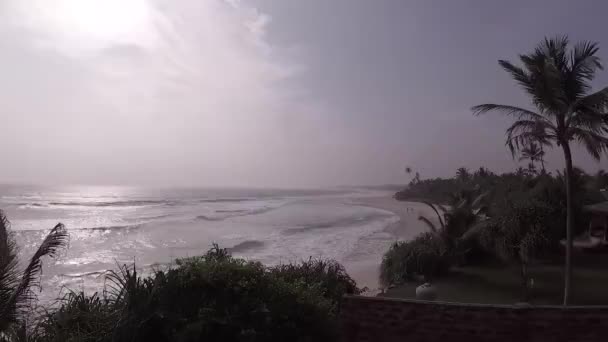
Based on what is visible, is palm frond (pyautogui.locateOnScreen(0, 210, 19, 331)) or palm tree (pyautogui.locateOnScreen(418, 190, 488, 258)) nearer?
palm frond (pyautogui.locateOnScreen(0, 210, 19, 331))

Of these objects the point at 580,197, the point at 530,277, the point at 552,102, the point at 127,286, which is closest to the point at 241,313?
the point at 127,286

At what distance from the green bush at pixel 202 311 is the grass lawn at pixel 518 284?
565 centimetres

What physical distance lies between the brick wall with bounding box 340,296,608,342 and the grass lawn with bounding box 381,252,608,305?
17.2 feet

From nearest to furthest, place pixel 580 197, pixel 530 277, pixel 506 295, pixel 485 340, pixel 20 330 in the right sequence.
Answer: pixel 485 340, pixel 20 330, pixel 506 295, pixel 530 277, pixel 580 197

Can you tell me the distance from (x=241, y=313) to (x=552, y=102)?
24.6 ft

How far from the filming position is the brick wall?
569 cm

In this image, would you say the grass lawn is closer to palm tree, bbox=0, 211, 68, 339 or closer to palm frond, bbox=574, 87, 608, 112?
palm frond, bbox=574, 87, 608, 112

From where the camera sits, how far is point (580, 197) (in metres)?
15.8

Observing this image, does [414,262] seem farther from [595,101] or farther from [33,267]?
[33,267]

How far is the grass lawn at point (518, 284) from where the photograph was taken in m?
10.8

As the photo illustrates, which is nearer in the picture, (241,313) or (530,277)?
(241,313)

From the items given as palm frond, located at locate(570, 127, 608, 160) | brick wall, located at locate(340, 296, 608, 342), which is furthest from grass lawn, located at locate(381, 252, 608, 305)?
brick wall, located at locate(340, 296, 608, 342)

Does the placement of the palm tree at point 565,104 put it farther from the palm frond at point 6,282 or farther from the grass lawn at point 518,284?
the palm frond at point 6,282

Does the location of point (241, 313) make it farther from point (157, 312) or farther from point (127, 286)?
point (127, 286)
